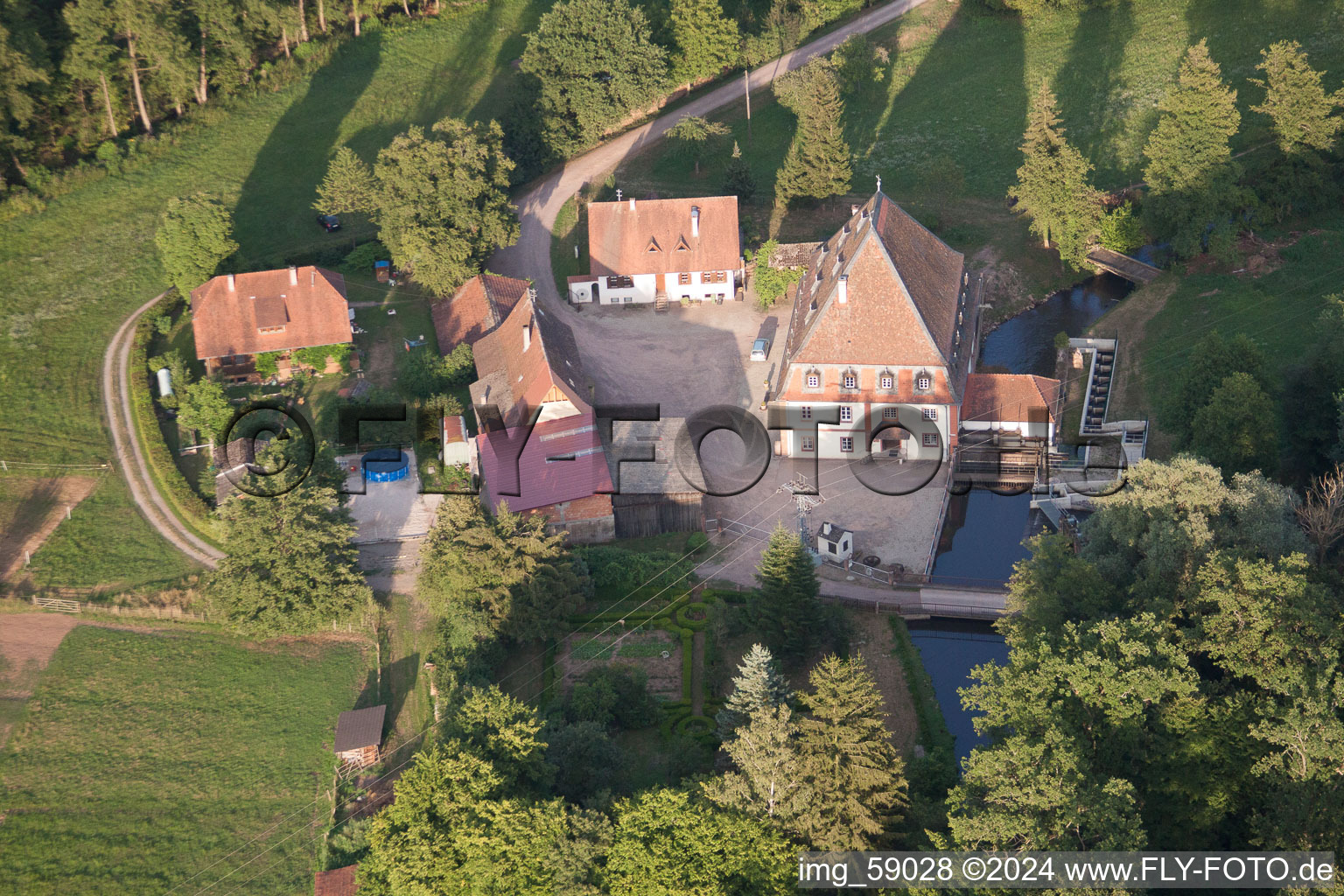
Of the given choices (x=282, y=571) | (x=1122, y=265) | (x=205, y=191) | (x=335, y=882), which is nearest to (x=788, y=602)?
(x=335, y=882)

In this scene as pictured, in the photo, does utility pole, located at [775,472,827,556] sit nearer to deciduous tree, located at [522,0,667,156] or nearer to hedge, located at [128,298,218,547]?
hedge, located at [128,298,218,547]

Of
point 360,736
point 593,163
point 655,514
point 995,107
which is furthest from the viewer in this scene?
point 995,107

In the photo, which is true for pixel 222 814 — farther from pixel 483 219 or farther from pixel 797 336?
pixel 483 219

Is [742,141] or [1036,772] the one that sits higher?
[742,141]

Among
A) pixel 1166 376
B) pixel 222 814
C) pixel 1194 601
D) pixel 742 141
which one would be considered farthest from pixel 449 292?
pixel 1194 601

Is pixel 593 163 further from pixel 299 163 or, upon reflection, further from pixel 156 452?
pixel 156 452

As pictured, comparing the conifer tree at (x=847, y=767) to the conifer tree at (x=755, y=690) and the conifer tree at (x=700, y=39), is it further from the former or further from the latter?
the conifer tree at (x=700, y=39)
